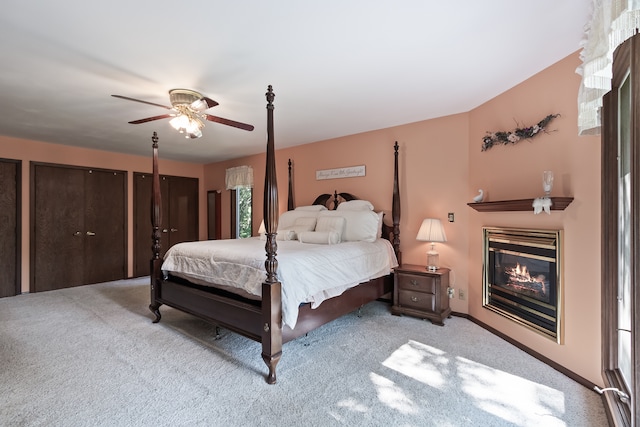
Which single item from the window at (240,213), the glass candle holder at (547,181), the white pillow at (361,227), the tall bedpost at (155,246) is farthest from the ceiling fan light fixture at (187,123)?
the window at (240,213)

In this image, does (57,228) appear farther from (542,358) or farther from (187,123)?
(542,358)

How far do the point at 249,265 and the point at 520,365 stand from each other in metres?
2.35

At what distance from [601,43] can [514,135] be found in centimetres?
151

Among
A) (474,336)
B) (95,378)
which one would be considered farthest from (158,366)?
(474,336)

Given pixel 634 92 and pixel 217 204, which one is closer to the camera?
pixel 634 92

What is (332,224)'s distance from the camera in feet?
12.1

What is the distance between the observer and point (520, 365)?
2332mm

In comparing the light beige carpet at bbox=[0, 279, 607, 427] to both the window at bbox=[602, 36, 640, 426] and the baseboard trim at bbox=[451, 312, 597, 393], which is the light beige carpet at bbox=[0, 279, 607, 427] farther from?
the window at bbox=[602, 36, 640, 426]

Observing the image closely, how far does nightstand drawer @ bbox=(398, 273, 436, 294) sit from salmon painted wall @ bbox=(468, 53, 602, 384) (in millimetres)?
634

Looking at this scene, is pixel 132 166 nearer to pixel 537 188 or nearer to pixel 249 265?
pixel 249 265

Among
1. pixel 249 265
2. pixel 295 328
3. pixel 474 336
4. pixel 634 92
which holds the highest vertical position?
pixel 634 92

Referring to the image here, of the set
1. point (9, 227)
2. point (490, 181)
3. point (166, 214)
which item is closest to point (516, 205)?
point (490, 181)

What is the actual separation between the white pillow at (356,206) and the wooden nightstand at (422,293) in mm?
944

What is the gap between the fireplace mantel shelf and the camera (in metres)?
2.17
